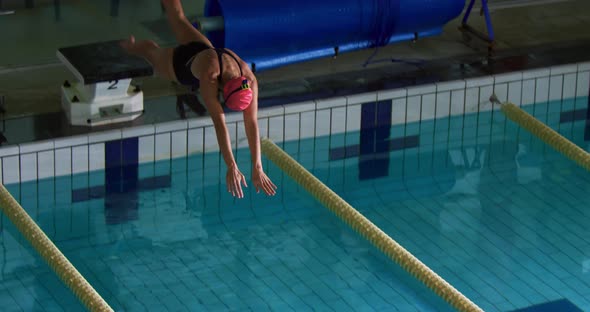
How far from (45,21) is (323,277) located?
11.3 feet

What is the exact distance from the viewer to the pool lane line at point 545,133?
7.27m

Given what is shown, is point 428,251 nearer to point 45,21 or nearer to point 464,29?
point 464,29

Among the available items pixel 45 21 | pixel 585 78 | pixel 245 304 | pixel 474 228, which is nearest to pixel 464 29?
pixel 585 78

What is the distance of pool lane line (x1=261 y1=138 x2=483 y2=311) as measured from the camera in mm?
5762

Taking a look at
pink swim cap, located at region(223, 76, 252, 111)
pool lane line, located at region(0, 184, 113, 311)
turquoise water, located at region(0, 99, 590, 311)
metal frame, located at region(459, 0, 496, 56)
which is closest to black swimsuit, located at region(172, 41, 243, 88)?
pink swim cap, located at region(223, 76, 252, 111)

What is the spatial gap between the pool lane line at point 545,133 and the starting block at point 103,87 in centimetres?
242

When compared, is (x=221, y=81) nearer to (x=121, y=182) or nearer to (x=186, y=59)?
(x=186, y=59)

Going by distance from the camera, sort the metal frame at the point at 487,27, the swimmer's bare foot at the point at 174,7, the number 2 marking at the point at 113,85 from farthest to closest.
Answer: the metal frame at the point at 487,27
the number 2 marking at the point at 113,85
the swimmer's bare foot at the point at 174,7

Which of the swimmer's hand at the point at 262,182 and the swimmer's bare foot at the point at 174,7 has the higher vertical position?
the swimmer's bare foot at the point at 174,7

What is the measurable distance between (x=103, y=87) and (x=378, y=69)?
2.00 m

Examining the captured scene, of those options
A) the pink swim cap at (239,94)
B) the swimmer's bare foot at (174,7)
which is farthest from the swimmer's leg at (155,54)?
the pink swim cap at (239,94)

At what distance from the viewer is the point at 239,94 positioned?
17.7ft

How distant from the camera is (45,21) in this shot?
8445 millimetres

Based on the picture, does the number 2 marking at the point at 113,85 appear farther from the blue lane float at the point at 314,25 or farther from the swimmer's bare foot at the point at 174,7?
the blue lane float at the point at 314,25
